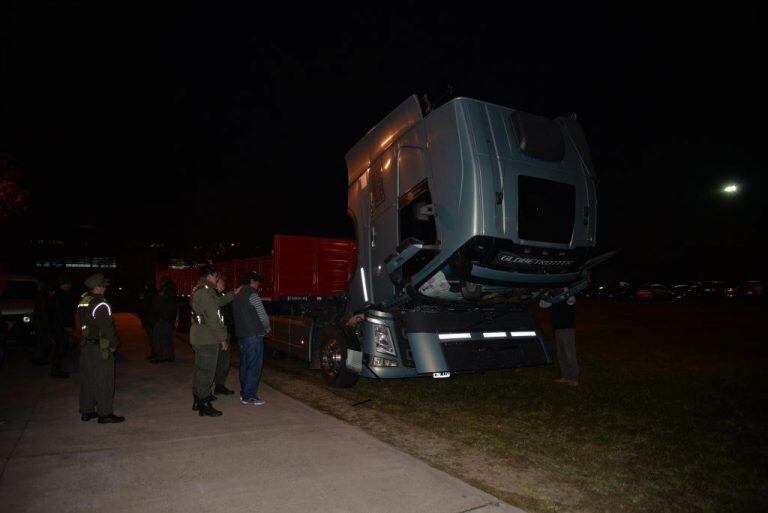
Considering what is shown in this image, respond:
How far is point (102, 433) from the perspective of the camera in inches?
209

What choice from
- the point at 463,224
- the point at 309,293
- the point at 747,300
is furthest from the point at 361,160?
the point at 747,300

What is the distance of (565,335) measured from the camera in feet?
25.5

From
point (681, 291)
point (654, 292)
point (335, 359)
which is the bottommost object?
point (335, 359)

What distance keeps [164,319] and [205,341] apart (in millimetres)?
4568

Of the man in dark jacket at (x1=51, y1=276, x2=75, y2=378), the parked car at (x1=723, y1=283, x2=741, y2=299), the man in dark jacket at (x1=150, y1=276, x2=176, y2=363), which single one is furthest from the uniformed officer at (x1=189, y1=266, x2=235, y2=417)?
the parked car at (x1=723, y1=283, x2=741, y2=299)

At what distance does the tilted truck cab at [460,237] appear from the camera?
17.8 ft

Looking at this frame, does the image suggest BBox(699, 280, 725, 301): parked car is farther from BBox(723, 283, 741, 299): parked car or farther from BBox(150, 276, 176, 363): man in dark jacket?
BBox(150, 276, 176, 363): man in dark jacket

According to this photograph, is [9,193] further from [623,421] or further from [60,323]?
[623,421]

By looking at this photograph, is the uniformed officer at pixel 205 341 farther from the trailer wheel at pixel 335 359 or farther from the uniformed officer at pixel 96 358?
the trailer wheel at pixel 335 359

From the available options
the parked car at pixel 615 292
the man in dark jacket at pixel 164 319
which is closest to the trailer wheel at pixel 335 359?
the man in dark jacket at pixel 164 319

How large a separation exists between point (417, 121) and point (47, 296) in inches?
292

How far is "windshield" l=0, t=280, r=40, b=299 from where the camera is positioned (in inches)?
525

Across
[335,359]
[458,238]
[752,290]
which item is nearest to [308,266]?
[335,359]

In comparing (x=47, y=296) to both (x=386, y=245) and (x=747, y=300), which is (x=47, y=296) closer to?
(x=386, y=245)
